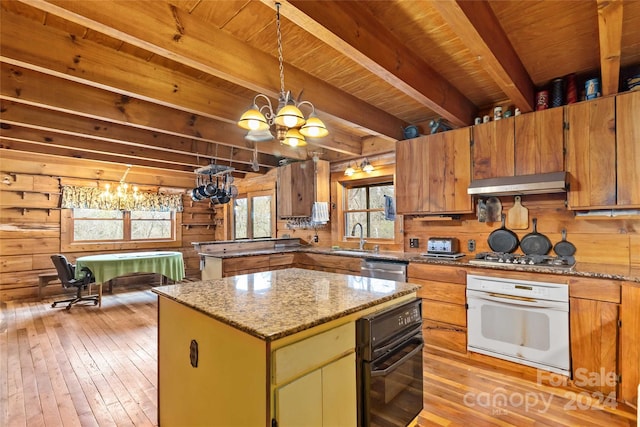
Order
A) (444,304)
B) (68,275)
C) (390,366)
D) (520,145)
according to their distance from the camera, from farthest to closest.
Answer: (68,275), (444,304), (520,145), (390,366)

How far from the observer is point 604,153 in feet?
8.05

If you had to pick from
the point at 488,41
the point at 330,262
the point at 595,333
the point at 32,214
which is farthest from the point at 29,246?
the point at 595,333

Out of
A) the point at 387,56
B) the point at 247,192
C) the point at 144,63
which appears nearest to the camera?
the point at 387,56

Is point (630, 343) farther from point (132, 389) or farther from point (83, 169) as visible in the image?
point (83, 169)

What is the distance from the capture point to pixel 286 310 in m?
1.40

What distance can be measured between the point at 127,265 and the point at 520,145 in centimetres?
532

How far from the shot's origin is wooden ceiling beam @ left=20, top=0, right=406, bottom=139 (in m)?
1.57

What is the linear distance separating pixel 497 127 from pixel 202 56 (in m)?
2.60

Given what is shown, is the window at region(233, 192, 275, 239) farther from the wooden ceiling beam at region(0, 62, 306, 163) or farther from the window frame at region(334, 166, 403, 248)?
the wooden ceiling beam at region(0, 62, 306, 163)

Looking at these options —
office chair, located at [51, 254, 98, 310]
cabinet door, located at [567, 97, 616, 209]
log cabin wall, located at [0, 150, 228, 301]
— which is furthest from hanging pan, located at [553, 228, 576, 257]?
log cabin wall, located at [0, 150, 228, 301]

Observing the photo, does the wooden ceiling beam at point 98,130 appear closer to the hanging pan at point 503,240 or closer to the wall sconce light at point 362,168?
the wall sconce light at point 362,168

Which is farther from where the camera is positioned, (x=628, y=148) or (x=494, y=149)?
(x=494, y=149)

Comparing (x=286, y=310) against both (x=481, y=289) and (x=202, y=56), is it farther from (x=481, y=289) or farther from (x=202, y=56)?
(x=481, y=289)

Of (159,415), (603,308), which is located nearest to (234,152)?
(159,415)
